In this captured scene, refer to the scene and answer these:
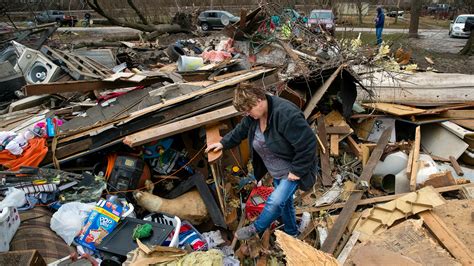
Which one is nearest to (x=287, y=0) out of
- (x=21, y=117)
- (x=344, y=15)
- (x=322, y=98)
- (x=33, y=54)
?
(x=344, y=15)

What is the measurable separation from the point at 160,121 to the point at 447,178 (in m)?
→ 3.35

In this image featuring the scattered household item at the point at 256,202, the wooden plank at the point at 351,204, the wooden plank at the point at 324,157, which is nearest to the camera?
the wooden plank at the point at 351,204

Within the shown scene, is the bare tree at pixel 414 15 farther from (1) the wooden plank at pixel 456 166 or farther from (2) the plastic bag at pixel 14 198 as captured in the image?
(2) the plastic bag at pixel 14 198

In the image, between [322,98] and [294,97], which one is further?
[322,98]

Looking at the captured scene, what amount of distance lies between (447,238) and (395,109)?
2.78 m

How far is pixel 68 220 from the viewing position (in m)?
3.18

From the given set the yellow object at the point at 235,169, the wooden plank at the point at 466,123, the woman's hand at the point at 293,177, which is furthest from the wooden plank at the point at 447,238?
the wooden plank at the point at 466,123

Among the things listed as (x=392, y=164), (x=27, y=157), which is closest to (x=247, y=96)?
(x=27, y=157)

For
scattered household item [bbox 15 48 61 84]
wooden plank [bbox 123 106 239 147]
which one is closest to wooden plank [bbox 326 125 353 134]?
wooden plank [bbox 123 106 239 147]

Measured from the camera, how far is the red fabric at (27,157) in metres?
3.71

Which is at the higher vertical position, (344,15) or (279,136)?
(344,15)

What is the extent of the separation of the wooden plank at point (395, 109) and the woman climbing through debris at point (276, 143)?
9.49 ft

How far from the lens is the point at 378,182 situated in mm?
4668

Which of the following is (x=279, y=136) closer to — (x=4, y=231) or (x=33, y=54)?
(x=4, y=231)
